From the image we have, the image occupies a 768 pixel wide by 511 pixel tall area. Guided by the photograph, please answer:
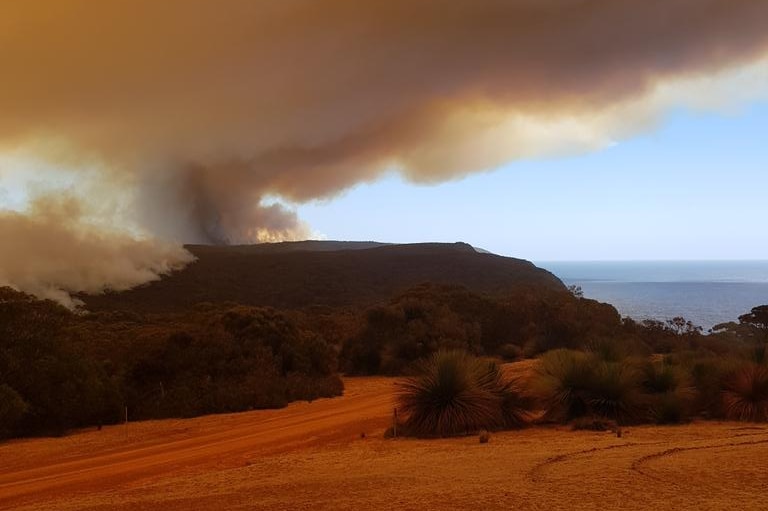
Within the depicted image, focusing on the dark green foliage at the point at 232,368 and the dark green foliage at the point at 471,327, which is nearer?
the dark green foliage at the point at 232,368

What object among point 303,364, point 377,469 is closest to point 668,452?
point 377,469

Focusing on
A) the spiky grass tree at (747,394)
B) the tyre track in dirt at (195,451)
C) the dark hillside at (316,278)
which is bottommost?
the tyre track in dirt at (195,451)

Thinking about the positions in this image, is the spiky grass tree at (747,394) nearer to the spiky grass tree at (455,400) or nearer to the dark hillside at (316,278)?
the spiky grass tree at (455,400)

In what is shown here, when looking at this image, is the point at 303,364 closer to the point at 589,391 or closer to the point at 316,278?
the point at 589,391

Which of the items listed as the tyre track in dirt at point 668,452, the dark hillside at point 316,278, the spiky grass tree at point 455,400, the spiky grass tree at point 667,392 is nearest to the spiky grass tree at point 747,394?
the spiky grass tree at point 667,392

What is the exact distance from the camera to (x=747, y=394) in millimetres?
14523

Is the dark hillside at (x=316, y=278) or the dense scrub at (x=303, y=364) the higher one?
the dark hillside at (x=316, y=278)

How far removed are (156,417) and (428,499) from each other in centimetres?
1323

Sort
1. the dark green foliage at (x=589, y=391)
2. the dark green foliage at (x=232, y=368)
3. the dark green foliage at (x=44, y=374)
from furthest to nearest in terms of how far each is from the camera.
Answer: the dark green foliage at (x=232, y=368)
the dark green foliage at (x=44, y=374)
the dark green foliage at (x=589, y=391)

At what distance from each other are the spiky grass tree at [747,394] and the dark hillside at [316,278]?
1697 inches

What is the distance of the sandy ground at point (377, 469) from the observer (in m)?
7.65

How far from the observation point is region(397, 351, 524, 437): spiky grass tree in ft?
44.9

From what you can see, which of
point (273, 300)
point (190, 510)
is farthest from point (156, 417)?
point (273, 300)

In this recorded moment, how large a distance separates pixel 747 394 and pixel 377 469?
9363 mm
